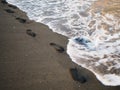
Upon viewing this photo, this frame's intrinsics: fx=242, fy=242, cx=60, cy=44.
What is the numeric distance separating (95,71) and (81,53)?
66 centimetres

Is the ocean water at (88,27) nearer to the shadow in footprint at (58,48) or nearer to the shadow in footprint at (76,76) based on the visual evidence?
the shadow in footprint at (58,48)

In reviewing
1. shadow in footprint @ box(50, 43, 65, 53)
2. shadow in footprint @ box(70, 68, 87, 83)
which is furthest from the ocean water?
shadow in footprint @ box(70, 68, 87, 83)

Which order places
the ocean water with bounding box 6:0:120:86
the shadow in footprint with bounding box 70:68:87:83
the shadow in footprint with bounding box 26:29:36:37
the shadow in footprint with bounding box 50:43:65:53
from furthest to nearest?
the shadow in footprint with bounding box 26:29:36:37
the shadow in footprint with bounding box 50:43:65:53
the ocean water with bounding box 6:0:120:86
the shadow in footprint with bounding box 70:68:87:83

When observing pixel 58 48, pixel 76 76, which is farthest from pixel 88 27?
pixel 76 76

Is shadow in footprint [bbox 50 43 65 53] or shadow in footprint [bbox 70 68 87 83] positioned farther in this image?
shadow in footprint [bbox 50 43 65 53]

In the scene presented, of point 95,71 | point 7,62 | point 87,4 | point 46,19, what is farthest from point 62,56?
point 87,4

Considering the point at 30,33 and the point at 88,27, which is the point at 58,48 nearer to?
the point at 30,33

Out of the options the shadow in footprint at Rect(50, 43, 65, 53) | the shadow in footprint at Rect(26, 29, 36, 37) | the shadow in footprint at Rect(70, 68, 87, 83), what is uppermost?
the shadow in footprint at Rect(70, 68, 87, 83)

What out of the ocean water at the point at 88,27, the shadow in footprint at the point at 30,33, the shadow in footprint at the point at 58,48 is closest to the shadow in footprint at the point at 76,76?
the ocean water at the point at 88,27

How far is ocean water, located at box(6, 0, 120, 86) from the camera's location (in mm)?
4402

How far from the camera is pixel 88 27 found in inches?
239

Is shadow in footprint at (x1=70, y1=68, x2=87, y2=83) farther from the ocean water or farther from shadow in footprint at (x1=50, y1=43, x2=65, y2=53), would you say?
shadow in footprint at (x1=50, y1=43, x2=65, y2=53)

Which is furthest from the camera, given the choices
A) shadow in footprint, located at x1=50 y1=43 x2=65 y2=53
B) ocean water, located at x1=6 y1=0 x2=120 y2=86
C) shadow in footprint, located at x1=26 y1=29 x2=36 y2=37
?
shadow in footprint, located at x1=26 y1=29 x2=36 y2=37

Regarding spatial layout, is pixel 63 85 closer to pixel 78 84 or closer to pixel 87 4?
pixel 78 84
